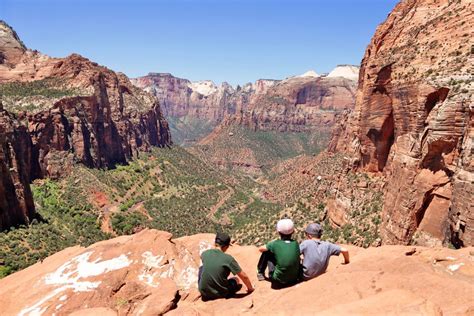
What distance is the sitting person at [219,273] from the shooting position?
12672 mm

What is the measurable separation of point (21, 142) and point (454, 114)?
251ft

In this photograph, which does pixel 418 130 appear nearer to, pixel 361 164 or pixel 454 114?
pixel 454 114

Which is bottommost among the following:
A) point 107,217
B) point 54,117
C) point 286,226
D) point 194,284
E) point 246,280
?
point 107,217

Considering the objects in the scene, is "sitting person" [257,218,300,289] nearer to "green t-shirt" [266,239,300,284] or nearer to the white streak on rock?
"green t-shirt" [266,239,300,284]

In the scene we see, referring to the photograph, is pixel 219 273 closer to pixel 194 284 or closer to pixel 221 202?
pixel 194 284

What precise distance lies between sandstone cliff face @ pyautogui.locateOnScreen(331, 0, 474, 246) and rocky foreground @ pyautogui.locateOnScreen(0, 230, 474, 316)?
16.2 m

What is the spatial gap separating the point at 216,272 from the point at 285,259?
244 centimetres

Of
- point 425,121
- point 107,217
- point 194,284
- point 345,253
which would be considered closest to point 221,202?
point 107,217

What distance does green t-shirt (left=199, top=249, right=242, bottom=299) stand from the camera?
12.7m

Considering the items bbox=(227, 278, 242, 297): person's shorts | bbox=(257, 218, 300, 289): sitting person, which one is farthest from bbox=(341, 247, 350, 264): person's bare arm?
bbox=(227, 278, 242, 297): person's shorts

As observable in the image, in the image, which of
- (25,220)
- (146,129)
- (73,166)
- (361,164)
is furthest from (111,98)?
(361,164)

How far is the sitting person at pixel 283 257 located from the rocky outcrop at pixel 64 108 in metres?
85.7

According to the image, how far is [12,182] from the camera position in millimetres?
61406

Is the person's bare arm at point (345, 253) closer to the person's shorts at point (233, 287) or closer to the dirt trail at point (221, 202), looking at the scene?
the person's shorts at point (233, 287)
